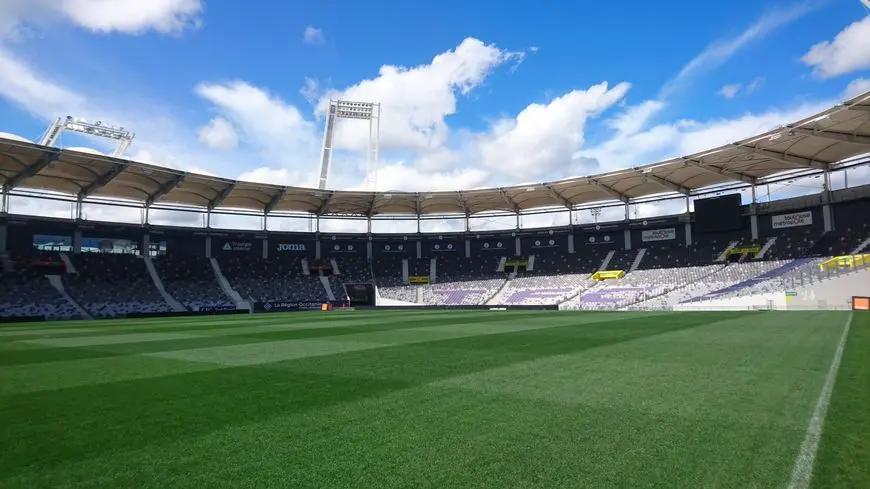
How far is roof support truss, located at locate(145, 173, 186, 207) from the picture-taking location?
4419 centimetres

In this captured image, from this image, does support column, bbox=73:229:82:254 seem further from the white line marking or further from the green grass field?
the white line marking

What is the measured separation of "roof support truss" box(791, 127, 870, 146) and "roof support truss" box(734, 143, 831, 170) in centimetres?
406

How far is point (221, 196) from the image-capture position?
2007 inches

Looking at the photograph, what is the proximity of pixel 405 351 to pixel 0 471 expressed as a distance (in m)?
8.71

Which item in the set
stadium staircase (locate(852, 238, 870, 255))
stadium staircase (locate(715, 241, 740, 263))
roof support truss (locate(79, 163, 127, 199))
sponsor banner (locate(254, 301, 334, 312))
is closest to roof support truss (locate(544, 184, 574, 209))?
stadium staircase (locate(715, 241, 740, 263))

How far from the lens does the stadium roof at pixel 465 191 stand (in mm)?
34656

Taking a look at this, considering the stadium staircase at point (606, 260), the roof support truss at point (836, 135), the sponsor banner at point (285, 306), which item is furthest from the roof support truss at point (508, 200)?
the roof support truss at point (836, 135)

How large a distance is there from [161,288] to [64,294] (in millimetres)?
8005

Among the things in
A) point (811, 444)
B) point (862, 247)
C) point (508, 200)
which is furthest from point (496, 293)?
point (811, 444)

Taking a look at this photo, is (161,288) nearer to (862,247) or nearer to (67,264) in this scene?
(67,264)

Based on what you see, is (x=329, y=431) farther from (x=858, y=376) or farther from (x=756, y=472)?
(x=858, y=376)

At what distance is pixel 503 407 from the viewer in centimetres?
614

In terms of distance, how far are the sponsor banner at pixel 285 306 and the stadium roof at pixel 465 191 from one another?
37.5ft

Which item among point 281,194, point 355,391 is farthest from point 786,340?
point 281,194
